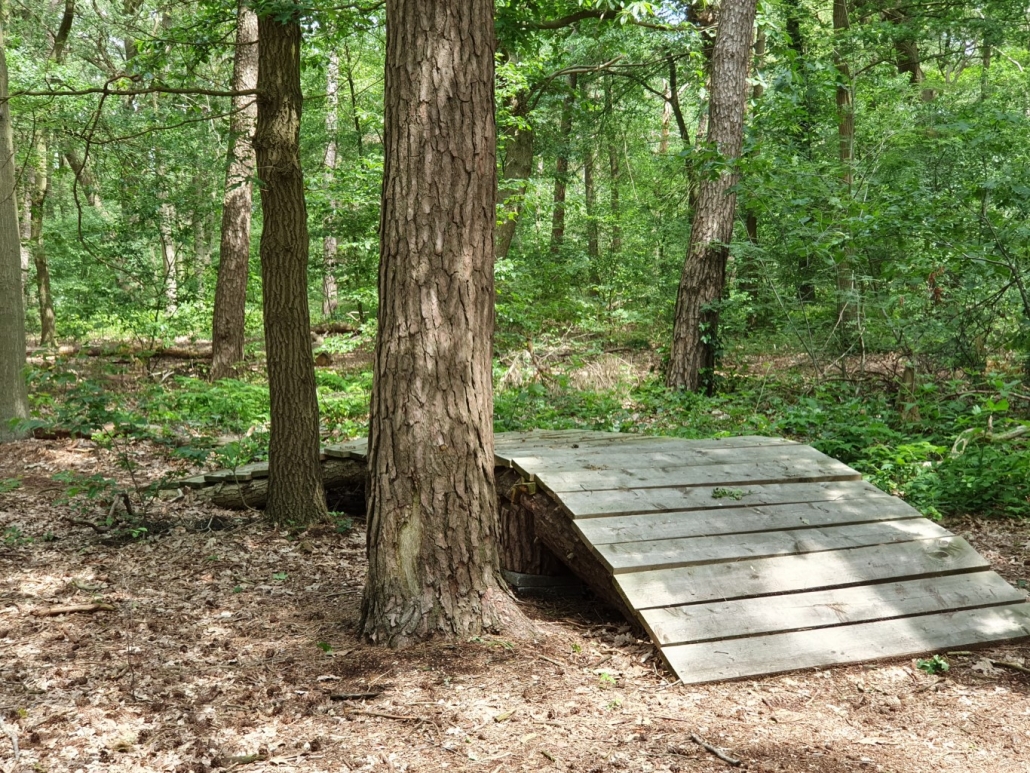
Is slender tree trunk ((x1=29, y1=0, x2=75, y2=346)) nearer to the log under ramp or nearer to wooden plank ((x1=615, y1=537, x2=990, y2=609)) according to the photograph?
the log under ramp

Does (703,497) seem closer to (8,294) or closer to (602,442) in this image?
(602,442)

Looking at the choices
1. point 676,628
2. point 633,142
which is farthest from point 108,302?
point 633,142

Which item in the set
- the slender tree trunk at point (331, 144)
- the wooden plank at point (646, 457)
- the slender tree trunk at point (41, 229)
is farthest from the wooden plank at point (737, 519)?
the slender tree trunk at point (41, 229)

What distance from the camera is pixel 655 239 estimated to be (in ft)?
51.3

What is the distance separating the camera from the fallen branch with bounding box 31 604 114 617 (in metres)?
4.35

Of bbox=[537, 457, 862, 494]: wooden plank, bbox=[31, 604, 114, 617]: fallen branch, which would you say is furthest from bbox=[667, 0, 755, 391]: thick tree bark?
bbox=[31, 604, 114, 617]: fallen branch

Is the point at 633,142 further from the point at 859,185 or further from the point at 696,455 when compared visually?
the point at 696,455

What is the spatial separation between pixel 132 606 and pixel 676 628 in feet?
10.4

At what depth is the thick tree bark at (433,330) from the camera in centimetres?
383

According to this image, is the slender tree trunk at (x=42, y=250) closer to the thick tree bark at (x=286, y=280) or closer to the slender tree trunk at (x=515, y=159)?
the slender tree trunk at (x=515, y=159)

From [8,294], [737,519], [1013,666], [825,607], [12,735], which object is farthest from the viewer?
[8,294]

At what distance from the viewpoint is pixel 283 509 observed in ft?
21.0

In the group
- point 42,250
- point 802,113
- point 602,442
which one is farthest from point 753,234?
point 42,250

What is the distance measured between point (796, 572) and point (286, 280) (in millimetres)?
4246
